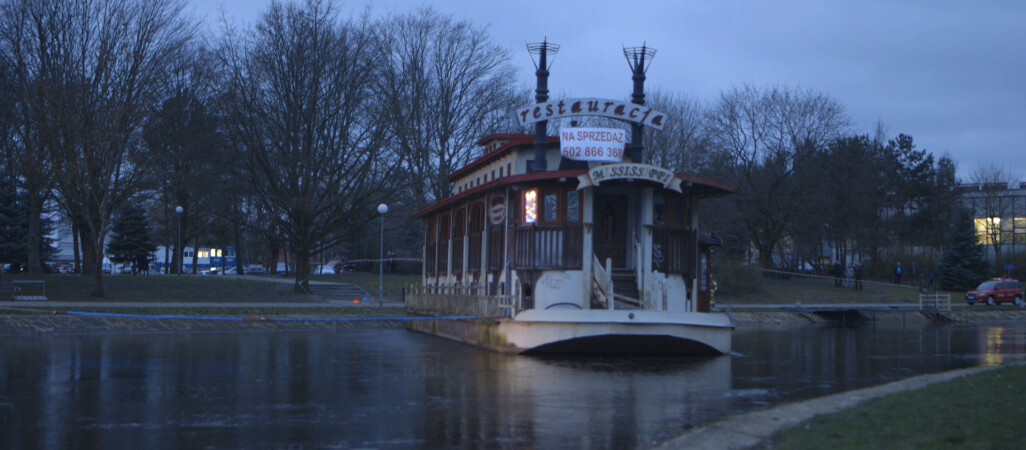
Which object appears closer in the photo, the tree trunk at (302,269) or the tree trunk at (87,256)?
the tree trunk at (302,269)

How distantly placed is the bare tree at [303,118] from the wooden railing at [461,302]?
8.45m

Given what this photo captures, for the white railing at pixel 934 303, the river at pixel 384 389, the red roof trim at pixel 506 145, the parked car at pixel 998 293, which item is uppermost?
the red roof trim at pixel 506 145

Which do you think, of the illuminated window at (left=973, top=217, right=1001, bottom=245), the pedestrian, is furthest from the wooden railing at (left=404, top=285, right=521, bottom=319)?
the illuminated window at (left=973, top=217, right=1001, bottom=245)

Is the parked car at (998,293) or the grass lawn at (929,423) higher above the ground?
the parked car at (998,293)

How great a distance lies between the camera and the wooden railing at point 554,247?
25.4 m

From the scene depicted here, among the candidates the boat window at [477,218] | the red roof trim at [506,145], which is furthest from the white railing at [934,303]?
the boat window at [477,218]

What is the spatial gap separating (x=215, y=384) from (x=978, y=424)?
1172cm

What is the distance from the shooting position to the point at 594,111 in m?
26.3

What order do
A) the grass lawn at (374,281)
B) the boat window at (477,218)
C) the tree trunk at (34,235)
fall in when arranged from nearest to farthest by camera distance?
the boat window at (477,218) → the tree trunk at (34,235) → the grass lawn at (374,281)

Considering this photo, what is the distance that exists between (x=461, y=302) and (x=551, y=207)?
4594 mm

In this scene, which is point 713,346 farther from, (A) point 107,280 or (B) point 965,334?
(A) point 107,280

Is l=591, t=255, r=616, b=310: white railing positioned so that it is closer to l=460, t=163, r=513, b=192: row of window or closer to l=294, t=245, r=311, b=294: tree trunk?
l=460, t=163, r=513, b=192: row of window

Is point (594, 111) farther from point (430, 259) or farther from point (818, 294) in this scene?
point (818, 294)

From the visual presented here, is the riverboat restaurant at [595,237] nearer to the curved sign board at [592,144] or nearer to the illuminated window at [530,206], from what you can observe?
the illuminated window at [530,206]
